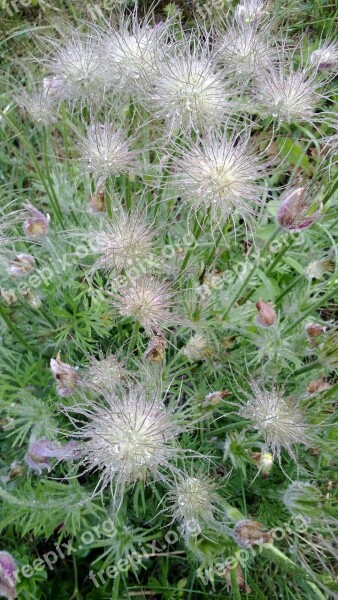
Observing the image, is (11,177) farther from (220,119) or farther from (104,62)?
(220,119)

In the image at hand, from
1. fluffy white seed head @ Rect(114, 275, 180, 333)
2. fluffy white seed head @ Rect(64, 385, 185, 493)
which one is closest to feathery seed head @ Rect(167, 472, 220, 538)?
fluffy white seed head @ Rect(64, 385, 185, 493)

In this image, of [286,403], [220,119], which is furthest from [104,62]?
[286,403]

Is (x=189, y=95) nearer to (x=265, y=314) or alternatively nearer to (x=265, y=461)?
(x=265, y=314)

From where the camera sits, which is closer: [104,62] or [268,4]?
[104,62]

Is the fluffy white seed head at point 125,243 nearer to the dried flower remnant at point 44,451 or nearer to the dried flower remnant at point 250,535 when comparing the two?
the dried flower remnant at point 44,451

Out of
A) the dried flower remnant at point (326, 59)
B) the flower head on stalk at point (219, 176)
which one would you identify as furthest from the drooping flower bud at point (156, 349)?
the dried flower remnant at point (326, 59)

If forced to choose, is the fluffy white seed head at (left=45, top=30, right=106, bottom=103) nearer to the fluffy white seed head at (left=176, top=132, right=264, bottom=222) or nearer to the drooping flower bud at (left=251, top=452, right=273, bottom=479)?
the fluffy white seed head at (left=176, top=132, right=264, bottom=222)

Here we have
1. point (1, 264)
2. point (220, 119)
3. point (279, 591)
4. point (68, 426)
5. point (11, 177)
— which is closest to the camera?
point (220, 119)

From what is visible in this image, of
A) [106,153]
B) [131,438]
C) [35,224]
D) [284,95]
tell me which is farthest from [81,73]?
[131,438]
